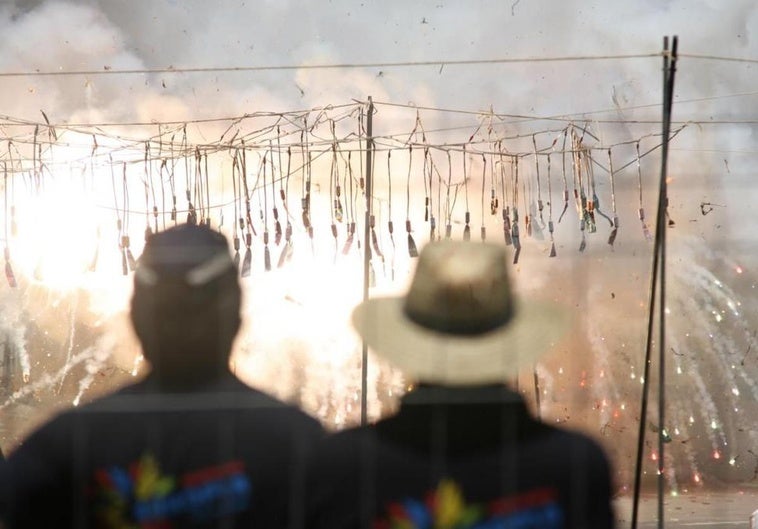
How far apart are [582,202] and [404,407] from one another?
2765 millimetres

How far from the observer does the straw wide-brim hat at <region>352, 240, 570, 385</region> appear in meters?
2.03

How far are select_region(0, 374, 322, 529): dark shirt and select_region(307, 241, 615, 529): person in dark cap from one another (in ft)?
0.36

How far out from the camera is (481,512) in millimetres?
1794

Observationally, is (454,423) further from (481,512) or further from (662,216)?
(662,216)

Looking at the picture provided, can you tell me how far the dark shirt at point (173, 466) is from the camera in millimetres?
1894

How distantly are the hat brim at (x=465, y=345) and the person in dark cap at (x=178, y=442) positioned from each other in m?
0.33

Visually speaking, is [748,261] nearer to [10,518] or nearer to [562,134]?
[562,134]

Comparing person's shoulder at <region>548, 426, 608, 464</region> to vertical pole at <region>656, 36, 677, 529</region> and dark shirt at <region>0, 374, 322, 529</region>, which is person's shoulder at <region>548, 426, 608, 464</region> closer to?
dark shirt at <region>0, 374, 322, 529</region>

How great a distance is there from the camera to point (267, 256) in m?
3.81

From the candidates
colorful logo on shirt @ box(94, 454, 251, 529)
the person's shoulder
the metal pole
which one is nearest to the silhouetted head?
colorful logo on shirt @ box(94, 454, 251, 529)

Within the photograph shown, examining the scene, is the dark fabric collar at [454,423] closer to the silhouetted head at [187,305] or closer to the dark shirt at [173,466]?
the dark shirt at [173,466]

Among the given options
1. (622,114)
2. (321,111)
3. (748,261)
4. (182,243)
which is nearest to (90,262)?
(321,111)

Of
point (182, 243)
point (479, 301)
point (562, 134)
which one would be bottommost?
point (479, 301)

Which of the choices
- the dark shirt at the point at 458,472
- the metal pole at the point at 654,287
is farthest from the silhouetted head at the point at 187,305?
the metal pole at the point at 654,287
